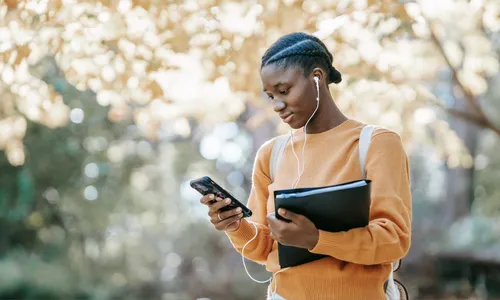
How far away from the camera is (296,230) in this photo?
1.95 m

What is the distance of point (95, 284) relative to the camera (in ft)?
37.7

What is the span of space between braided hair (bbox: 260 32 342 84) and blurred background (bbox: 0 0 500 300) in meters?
1.42

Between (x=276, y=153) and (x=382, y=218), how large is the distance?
53 centimetres

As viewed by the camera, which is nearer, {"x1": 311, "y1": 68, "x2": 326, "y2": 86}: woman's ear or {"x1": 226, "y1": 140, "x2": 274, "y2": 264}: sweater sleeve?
{"x1": 311, "y1": 68, "x2": 326, "y2": 86}: woman's ear

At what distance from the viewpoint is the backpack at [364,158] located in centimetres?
213

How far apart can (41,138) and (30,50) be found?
666 cm

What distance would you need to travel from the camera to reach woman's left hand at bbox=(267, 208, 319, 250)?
195 cm

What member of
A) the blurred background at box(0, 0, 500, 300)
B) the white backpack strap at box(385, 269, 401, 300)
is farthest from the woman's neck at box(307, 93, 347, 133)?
the blurred background at box(0, 0, 500, 300)

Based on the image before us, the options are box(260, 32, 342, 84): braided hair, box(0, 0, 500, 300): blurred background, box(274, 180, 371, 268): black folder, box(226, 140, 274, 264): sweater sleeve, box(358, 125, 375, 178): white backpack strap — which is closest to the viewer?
box(274, 180, 371, 268): black folder

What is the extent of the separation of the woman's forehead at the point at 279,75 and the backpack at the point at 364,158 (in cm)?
28

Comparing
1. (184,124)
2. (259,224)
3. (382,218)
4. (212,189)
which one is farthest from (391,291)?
(184,124)

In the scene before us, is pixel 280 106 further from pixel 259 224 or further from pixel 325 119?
pixel 259 224

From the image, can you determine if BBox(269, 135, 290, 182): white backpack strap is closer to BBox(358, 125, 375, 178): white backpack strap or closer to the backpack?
the backpack

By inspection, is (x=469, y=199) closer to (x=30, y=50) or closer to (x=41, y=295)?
(x=41, y=295)
